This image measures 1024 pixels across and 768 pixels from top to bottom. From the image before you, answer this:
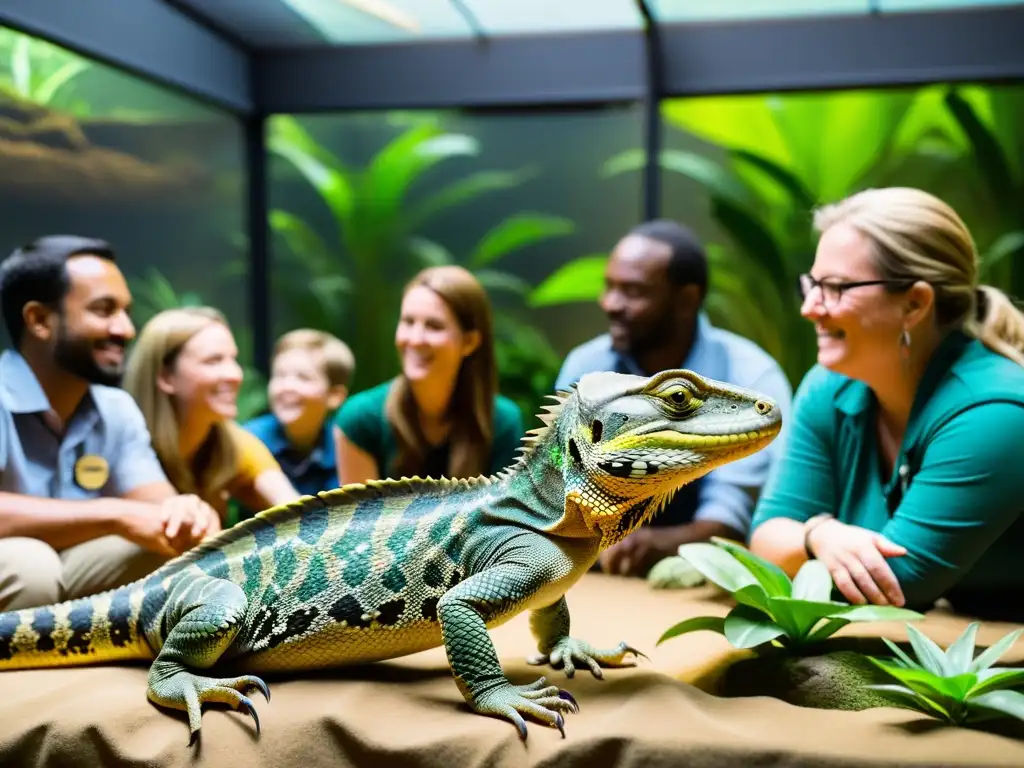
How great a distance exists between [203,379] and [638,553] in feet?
5.69

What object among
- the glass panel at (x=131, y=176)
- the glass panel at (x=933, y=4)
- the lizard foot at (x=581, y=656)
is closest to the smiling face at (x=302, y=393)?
the glass panel at (x=131, y=176)

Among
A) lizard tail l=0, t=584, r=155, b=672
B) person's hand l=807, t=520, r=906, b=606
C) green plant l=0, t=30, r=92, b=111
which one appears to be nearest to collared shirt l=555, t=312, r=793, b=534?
person's hand l=807, t=520, r=906, b=606

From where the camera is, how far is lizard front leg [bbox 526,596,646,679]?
7.61ft

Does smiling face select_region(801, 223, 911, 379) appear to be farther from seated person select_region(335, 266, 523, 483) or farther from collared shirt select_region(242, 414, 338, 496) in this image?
collared shirt select_region(242, 414, 338, 496)

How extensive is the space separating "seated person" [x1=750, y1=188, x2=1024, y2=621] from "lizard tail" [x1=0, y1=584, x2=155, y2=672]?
72.8 inches

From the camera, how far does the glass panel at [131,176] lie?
3414 millimetres

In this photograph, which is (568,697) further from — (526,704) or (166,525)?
(166,525)

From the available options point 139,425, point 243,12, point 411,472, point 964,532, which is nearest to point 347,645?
point 411,472

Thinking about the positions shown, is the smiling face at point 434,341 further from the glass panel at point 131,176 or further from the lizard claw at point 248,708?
the lizard claw at point 248,708

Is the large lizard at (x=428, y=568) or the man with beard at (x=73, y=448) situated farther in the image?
the man with beard at (x=73, y=448)

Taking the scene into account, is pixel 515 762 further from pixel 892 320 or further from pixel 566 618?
pixel 892 320

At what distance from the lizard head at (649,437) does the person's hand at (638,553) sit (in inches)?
50.1

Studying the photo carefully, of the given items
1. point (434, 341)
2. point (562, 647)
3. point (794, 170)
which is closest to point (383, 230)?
point (434, 341)

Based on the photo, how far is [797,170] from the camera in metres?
5.68
